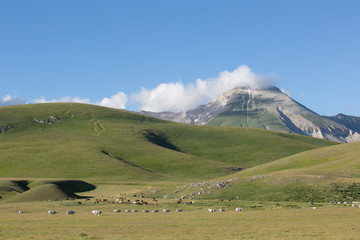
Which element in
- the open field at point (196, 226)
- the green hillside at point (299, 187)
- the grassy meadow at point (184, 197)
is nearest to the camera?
the open field at point (196, 226)

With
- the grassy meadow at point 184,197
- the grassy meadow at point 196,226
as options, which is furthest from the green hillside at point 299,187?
the grassy meadow at point 196,226

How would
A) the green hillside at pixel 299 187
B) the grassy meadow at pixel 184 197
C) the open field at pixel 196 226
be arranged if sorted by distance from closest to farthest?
the open field at pixel 196 226
the grassy meadow at pixel 184 197
the green hillside at pixel 299 187

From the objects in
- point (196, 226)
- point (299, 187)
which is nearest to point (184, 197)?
point (299, 187)

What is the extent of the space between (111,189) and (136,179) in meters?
33.7

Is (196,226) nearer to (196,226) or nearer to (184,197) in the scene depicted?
(196,226)

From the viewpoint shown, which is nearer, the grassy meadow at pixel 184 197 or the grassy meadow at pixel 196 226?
the grassy meadow at pixel 196 226

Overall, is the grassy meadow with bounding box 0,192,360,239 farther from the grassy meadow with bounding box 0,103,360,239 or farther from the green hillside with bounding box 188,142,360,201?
the green hillside with bounding box 188,142,360,201

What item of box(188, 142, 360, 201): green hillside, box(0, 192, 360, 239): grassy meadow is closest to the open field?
box(0, 192, 360, 239): grassy meadow

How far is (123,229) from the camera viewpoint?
44438 millimetres

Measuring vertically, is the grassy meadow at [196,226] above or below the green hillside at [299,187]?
below

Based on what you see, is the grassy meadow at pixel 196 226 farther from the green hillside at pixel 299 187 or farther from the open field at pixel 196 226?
the green hillside at pixel 299 187

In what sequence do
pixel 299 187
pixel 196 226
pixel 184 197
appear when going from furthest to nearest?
pixel 184 197 → pixel 299 187 → pixel 196 226

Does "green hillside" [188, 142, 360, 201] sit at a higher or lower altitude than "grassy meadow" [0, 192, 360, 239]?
higher

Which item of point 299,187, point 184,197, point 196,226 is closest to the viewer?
point 196,226
